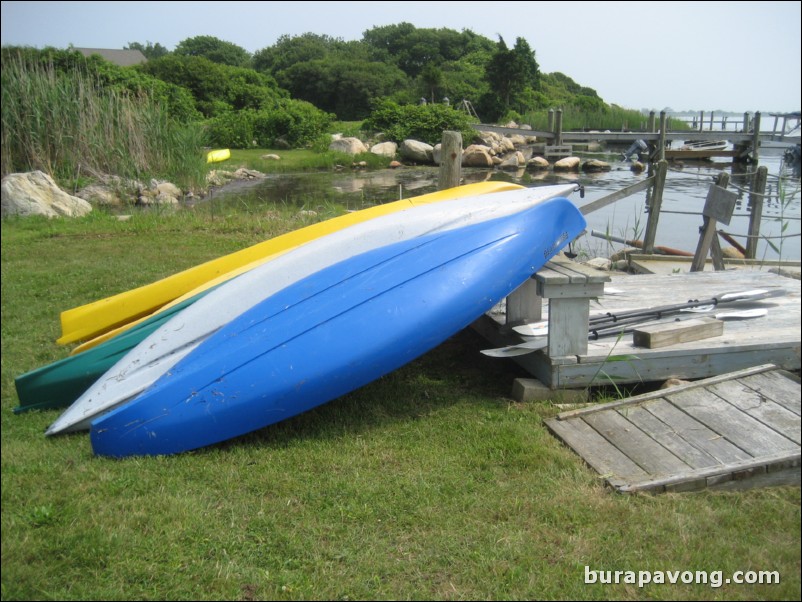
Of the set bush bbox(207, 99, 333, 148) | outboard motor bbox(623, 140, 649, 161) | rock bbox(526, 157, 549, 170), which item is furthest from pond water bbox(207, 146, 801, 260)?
bush bbox(207, 99, 333, 148)

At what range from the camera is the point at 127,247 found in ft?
22.5

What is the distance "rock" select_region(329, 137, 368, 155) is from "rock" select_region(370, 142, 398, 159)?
393 mm

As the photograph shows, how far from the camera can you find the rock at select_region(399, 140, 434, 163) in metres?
25.5

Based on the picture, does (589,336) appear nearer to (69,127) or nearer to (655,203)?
(69,127)

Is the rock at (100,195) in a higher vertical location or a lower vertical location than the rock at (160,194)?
higher

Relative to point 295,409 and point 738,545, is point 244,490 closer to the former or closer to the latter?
point 295,409

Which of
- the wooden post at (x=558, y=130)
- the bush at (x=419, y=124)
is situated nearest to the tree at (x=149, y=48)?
the bush at (x=419, y=124)

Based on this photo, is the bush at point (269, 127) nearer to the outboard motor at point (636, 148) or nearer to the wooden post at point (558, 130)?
the wooden post at point (558, 130)

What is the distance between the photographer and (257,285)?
386 cm

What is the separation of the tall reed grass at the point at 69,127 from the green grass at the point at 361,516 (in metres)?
0.33

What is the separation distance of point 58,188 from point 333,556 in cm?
229

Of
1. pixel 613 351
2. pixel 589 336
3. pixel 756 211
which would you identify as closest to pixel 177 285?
pixel 589 336

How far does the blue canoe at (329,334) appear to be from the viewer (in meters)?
3.17

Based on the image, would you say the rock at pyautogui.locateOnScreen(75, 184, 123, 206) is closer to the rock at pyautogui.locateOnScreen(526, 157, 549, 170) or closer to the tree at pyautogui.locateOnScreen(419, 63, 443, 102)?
the tree at pyautogui.locateOnScreen(419, 63, 443, 102)
